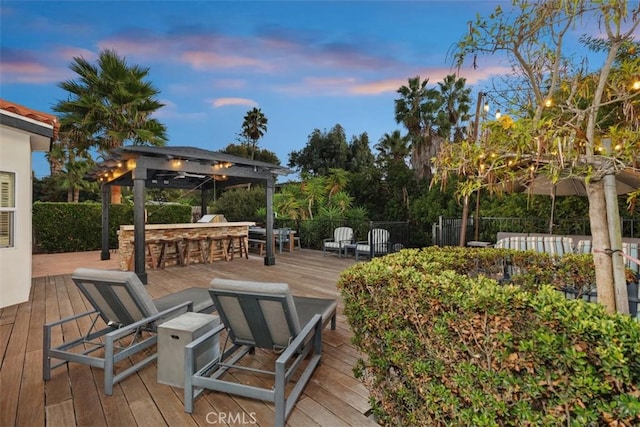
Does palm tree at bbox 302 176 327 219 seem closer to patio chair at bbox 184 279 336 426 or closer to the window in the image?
the window

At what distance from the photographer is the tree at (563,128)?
1.76 metres

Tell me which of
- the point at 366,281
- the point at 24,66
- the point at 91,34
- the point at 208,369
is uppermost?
the point at 91,34

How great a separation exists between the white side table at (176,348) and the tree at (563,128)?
7.46 feet

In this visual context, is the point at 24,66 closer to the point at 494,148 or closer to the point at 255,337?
the point at 255,337

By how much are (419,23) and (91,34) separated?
9.37 meters

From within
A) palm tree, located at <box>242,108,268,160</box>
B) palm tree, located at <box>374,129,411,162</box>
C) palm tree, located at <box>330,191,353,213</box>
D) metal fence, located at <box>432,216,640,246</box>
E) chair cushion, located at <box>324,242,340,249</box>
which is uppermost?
palm tree, located at <box>242,108,268,160</box>

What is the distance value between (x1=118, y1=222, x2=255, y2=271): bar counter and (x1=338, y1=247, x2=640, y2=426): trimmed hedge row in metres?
6.83

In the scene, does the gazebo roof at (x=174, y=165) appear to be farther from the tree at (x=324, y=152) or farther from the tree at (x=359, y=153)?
the tree at (x=359, y=153)

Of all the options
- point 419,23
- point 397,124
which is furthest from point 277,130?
point 419,23

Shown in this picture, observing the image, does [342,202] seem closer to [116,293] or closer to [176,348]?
[116,293]

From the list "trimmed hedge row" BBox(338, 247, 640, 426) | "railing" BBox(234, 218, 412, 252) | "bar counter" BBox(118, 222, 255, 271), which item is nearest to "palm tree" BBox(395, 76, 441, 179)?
"railing" BBox(234, 218, 412, 252)

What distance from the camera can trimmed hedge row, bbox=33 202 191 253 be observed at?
9953 millimetres

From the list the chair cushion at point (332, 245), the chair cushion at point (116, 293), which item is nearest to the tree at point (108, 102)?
the chair cushion at point (332, 245)

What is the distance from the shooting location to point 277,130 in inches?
1093
